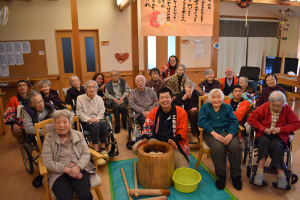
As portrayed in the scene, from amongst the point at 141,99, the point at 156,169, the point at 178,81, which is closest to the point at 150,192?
the point at 156,169

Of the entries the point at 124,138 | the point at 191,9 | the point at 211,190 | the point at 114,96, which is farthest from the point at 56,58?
the point at 211,190

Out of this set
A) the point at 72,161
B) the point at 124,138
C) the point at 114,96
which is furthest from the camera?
the point at 114,96

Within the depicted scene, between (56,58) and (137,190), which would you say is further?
(56,58)

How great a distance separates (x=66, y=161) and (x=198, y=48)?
5.57 meters

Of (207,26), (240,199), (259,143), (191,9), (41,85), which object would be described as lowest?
(240,199)

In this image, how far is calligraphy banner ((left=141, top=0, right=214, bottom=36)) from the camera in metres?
3.85

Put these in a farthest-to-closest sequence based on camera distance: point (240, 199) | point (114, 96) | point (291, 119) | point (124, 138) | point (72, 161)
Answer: point (114, 96)
point (124, 138)
point (291, 119)
point (240, 199)
point (72, 161)

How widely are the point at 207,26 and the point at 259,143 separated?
8.61 ft

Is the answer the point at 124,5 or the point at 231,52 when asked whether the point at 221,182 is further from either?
the point at 231,52

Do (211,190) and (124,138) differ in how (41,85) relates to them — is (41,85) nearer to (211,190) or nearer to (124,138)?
(124,138)

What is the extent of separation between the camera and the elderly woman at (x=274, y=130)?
7.70 feet

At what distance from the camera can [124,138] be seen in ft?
12.6

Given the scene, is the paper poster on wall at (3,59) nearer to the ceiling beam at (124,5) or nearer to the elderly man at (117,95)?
the elderly man at (117,95)

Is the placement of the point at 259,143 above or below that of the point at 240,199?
above
